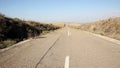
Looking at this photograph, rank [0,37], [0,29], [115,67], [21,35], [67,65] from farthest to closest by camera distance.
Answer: [21,35], [0,29], [0,37], [67,65], [115,67]

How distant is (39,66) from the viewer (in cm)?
766

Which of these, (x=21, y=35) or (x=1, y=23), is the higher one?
(x=1, y=23)

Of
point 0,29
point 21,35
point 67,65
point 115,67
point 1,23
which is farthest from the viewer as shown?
point 21,35

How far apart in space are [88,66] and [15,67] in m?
2.97

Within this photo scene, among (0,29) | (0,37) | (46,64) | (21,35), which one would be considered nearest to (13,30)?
(21,35)

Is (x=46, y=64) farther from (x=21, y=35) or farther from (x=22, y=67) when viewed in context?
(x=21, y=35)

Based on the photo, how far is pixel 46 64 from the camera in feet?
26.3

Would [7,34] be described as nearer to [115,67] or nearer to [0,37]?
[0,37]

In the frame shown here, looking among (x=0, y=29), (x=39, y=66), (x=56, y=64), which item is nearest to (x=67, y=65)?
(x=56, y=64)

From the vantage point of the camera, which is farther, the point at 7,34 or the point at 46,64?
the point at 7,34

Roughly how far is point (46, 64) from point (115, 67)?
2.86 meters

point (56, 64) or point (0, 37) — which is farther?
point (0, 37)

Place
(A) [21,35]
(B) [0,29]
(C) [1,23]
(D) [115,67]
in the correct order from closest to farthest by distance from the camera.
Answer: (D) [115,67] → (B) [0,29] → (C) [1,23] → (A) [21,35]

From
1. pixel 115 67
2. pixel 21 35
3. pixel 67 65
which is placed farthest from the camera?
pixel 21 35
